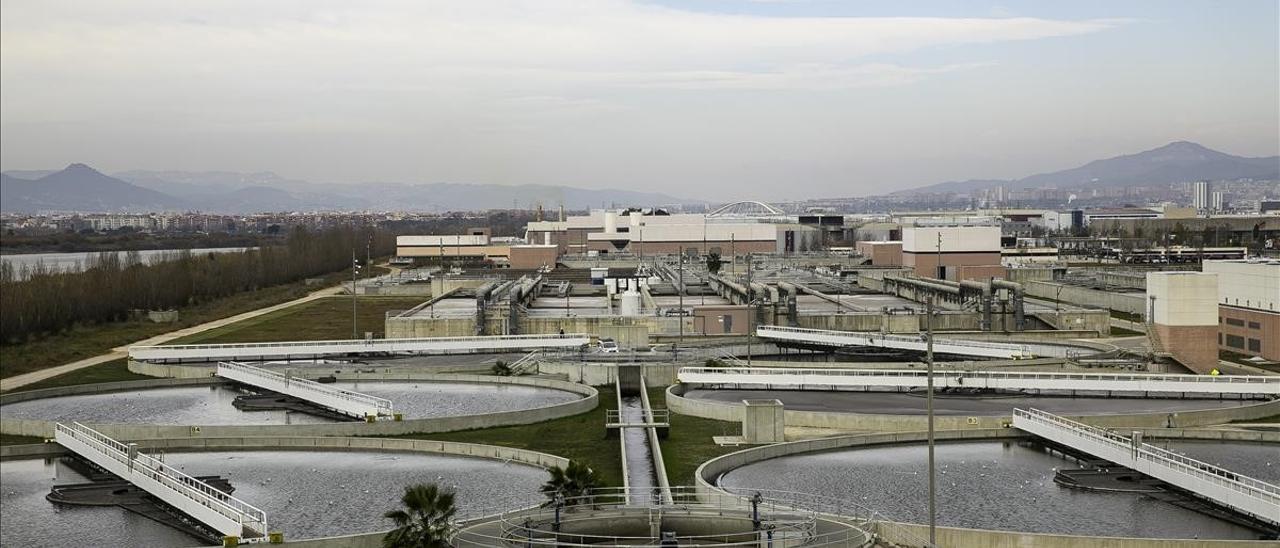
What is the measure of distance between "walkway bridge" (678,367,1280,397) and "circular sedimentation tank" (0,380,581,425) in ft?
17.1

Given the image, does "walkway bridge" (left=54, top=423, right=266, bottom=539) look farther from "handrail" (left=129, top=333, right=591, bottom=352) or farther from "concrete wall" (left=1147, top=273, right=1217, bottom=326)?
"concrete wall" (left=1147, top=273, right=1217, bottom=326)

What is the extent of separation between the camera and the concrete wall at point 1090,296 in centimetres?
6680

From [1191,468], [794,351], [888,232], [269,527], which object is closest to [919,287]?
[794,351]

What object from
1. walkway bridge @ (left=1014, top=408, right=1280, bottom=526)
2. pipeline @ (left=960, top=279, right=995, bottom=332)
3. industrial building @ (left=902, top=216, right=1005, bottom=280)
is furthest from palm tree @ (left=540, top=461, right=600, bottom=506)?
industrial building @ (left=902, top=216, right=1005, bottom=280)

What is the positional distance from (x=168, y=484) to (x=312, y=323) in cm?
4458

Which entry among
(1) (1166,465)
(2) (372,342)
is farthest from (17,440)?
(1) (1166,465)

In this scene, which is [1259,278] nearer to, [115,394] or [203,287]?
[115,394]

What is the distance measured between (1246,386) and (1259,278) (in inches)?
447

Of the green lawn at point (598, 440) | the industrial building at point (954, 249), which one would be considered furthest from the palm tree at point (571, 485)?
the industrial building at point (954, 249)

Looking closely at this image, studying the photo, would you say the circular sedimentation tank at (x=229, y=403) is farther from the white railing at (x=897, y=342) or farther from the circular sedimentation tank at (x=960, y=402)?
the white railing at (x=897, y=342)

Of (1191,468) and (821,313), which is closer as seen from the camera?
(1191,468)

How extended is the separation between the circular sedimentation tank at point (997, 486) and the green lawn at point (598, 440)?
158 cm

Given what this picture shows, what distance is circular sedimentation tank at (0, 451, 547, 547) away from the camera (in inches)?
960

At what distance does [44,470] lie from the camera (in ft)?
102
